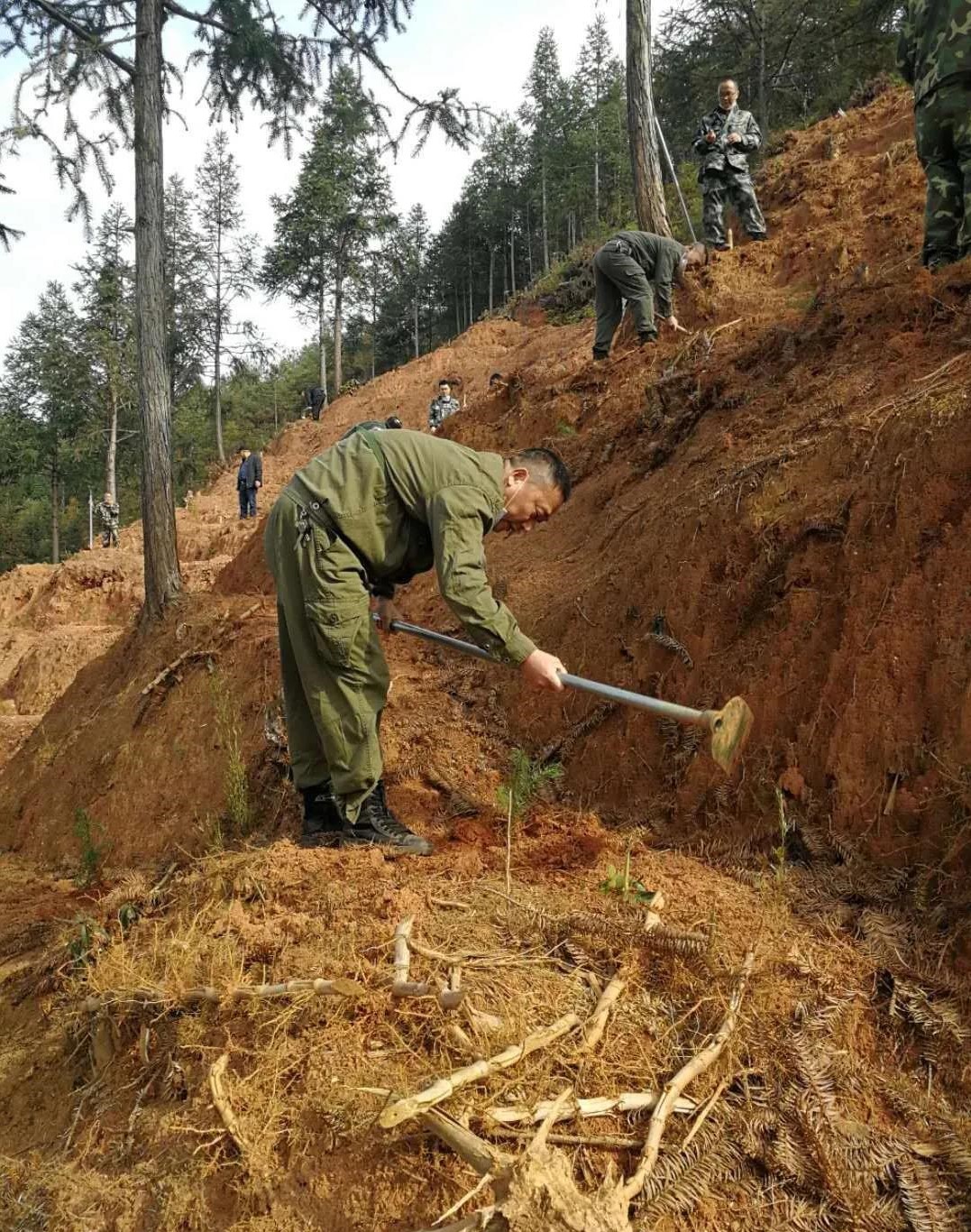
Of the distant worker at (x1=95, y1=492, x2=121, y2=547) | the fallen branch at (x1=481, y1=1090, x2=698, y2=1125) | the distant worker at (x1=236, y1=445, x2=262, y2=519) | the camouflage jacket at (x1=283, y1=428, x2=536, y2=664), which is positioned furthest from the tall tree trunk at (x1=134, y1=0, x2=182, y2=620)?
the distant worker at (x1=95, y1=492, x2=121, y2=547)

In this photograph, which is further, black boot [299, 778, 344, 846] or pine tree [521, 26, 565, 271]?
pine tree [521, 26, 565, 271]

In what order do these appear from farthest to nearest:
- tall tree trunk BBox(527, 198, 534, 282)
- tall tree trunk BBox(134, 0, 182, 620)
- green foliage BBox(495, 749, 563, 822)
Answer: tall tree trunk BBox(527, 198, 534, 282)
tall tree trunk BBox(134, 0, 182, 620)
green foliage BBox(495, 749, 563, 822)

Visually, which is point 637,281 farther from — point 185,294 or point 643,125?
point 185,294

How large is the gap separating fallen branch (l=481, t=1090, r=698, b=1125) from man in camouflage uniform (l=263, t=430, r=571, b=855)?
4.79 feet

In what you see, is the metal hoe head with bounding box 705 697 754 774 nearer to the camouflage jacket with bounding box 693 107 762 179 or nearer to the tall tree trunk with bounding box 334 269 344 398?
the camouflage jacket with bounding box 693 107 762 179

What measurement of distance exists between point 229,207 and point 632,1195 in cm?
3967

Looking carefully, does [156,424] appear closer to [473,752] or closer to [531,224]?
[473,752]

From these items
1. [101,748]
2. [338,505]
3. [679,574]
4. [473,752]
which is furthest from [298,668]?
[101,748]

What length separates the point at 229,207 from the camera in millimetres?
34562

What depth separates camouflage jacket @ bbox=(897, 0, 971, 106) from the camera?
4.37 meters

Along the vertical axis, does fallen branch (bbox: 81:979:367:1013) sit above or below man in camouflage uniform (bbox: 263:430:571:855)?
below

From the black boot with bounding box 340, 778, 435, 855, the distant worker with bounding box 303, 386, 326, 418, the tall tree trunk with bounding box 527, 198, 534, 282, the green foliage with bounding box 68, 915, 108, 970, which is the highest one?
the tall tree trunk with bounding box 527, 198, 534, 282

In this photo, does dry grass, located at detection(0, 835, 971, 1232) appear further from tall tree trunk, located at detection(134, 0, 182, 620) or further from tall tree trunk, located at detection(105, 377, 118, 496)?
tall tree trunk, located at detection(105, 377, 118, 496)

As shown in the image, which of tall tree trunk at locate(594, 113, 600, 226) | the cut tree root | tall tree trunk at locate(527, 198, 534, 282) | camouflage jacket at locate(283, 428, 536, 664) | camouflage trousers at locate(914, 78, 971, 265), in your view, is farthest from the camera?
tall tree trunk at locate(527, 198, 534, 282)
